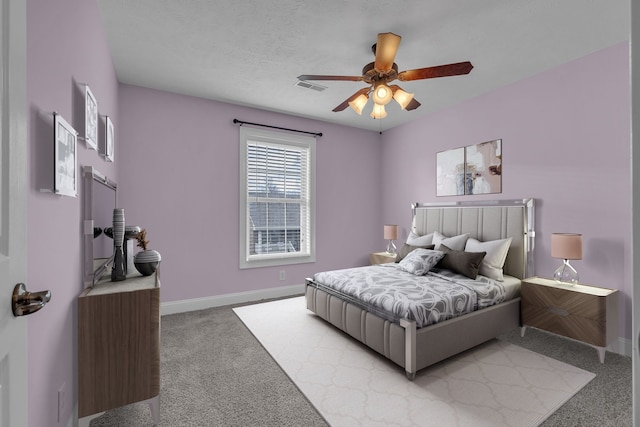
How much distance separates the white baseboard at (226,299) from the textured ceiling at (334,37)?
2.66m

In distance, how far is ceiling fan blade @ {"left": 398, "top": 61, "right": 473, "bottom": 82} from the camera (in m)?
2.09

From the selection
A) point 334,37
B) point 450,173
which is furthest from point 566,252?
point 334,37

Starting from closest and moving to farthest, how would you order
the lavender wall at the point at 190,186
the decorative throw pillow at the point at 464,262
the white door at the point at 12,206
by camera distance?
the white door at the point at 12,206 → the decorative throw pillow at the point at 464,262 → the lavender wall at the point at 190,186

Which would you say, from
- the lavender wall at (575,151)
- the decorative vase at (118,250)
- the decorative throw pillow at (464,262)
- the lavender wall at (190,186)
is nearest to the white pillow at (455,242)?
the decorative throw pillow at (464,262)

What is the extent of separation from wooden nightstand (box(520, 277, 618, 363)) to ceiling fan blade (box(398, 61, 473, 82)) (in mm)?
2167

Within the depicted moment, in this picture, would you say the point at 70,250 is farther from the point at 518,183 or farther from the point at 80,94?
the point at 518,183

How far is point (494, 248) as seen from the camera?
3.25 m

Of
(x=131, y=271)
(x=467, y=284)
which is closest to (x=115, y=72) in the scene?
(x=131, y=271)

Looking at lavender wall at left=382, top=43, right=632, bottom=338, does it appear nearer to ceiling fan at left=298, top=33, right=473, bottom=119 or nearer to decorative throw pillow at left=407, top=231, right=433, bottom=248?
decorative throw pillow at left=407, top=231, right=433, bottom=248

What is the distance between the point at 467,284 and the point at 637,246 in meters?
2.41

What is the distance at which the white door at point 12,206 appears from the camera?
2.29 ft

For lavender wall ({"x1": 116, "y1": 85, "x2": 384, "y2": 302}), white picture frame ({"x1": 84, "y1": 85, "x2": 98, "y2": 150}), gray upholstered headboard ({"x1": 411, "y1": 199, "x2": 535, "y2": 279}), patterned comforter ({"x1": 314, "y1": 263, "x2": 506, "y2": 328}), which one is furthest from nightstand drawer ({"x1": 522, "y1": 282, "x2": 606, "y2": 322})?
white picture frame ({"x1": 84, "y1": 85, "x2": 98, "y2": 150})

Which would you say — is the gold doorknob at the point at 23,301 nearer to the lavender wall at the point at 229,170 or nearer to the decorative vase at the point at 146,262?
the lavender wall at the point at 229,170

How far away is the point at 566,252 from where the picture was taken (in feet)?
8.91
